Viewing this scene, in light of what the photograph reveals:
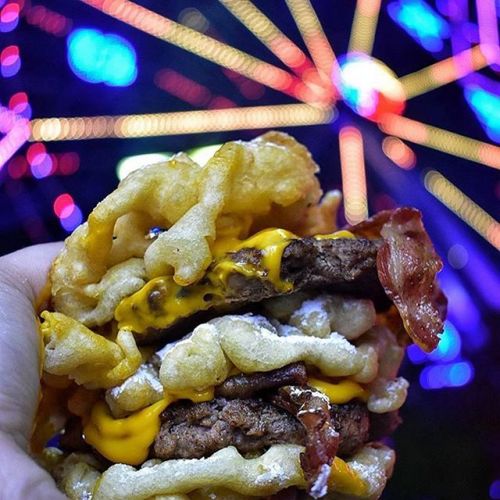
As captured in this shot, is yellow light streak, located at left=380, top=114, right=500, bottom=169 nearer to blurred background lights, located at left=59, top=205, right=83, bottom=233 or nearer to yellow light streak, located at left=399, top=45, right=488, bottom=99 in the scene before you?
yellow light streak, located at left=399, top=45, right=488, bottom=99

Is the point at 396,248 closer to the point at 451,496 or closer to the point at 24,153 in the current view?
the point at 451,496

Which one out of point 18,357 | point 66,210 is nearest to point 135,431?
point 18,357

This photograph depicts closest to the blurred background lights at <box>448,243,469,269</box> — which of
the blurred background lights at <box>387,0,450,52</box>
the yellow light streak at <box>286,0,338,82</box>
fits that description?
the blurred background lights at <box>387,0,450,52</box>

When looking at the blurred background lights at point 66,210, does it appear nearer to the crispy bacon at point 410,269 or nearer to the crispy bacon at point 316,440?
the crispy bacon at point 410,269

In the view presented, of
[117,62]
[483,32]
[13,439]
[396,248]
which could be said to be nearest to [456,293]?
[483,32]

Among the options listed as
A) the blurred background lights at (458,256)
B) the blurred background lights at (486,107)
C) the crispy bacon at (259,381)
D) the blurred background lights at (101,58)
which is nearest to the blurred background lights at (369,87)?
the blurred background lights at (486,107)
